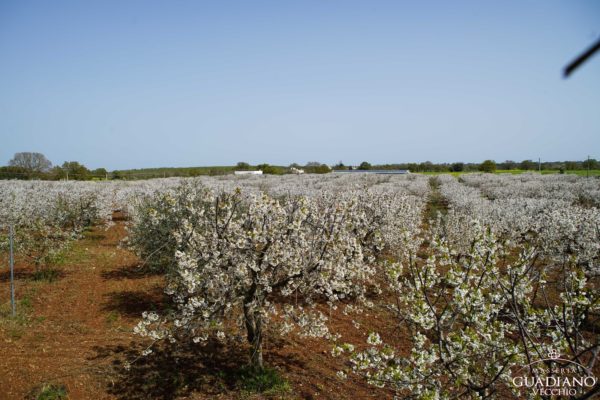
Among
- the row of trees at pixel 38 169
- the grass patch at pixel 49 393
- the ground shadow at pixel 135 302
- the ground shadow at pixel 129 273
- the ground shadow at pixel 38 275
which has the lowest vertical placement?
the grass patch at pixel 49 393

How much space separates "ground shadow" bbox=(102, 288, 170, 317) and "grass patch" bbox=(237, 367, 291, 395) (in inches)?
187

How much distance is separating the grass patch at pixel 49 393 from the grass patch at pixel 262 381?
3532 millimetres

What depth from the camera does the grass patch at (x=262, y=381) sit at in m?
7.73

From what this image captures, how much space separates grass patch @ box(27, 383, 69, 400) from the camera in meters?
7.29

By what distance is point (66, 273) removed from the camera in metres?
15.2

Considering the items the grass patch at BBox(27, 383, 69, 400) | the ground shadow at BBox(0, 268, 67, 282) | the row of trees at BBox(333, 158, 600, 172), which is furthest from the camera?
the row of trees at BBox(333, 158, 600, 172)

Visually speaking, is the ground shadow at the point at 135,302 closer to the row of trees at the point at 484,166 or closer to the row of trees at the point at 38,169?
the row of trees at the point at 38,169

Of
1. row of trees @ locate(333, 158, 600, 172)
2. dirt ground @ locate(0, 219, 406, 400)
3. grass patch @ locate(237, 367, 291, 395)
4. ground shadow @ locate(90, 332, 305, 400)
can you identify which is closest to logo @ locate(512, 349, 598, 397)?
dirt ground @ locate(0, 219, 406, 400)

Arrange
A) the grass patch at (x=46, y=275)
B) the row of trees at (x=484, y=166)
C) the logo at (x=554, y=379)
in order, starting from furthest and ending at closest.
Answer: the row of trees at (x=484, y=166) < the grass patch at (x=46, y=275) < the logo at (x=554, y=379)

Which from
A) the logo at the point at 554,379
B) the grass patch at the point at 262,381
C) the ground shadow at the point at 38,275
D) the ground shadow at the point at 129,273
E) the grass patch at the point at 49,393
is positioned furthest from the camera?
the ground shadow at the point at 129,273

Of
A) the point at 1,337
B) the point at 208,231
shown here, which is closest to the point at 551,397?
the point at 208,231

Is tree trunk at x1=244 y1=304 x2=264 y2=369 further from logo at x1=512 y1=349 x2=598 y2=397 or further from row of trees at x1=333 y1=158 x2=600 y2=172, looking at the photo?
row of trees at x1=333 y1=158 x2=600 y2=172

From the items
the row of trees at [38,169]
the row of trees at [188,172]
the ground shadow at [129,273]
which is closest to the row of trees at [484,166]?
the row of trees at [188,172]

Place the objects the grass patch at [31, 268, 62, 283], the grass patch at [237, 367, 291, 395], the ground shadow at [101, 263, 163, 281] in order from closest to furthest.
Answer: the grass patch at [237, 367, 291, 395]
the grass patch at [31, 268, 62, 283]
the ground shadow at [101, 263, 163, 281]
